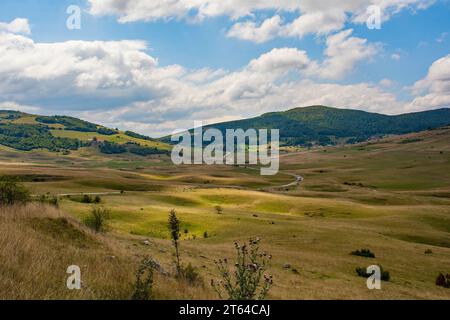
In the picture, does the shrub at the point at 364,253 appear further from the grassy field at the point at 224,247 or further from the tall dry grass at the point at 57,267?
the tall dry grass at the point at 57,267

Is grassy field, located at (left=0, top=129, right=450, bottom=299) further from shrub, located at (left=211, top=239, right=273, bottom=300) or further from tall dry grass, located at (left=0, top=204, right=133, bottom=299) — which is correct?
shrub, located at (left=211, top=239, right=273, bottom=300)

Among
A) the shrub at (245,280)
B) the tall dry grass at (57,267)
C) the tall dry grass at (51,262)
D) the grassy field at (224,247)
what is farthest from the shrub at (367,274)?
the tall dry grass at (51,262)

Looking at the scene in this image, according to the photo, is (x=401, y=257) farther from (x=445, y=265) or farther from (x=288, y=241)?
(x=288, y=241)

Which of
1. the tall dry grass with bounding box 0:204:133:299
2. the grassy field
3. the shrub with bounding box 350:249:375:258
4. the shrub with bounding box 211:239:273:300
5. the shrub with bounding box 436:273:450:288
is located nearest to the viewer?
the tall dry grass with bounding box 0:204:133:299

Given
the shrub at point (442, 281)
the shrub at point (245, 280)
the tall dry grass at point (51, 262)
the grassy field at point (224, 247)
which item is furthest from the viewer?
the shrub at point (442, 281)

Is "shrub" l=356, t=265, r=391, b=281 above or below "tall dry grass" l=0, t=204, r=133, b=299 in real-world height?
below

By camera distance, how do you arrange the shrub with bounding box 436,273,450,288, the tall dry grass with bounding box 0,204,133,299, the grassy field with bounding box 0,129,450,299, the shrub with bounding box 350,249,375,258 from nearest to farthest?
the tall dry grass with bounding box 0,204,133,299 < the grassy field with bounding box 0,129,450,299 < the shrub with bounding box 436,273,450,288 < the shrub with bounding box 350,249,375,258

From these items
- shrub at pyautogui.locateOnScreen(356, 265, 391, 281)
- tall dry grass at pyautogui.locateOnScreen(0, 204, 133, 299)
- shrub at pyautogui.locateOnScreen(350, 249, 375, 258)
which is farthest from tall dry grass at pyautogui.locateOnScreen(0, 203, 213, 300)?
shrub at pyautogui.locateOnScreen(350, 249, 375, 258)

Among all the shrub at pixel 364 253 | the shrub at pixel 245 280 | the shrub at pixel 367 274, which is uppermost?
the shrub at pixel 245 280

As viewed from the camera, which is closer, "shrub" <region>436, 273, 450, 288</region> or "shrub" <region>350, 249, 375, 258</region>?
"shrub" <region>436, 273, 450, 288</region>

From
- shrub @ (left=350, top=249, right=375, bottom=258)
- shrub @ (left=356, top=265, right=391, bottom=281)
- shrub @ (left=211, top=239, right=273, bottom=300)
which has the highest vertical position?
shrub @ (left=211, top=239, right=273, bottom=300)

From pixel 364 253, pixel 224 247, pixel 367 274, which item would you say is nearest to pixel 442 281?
pixel 367 274

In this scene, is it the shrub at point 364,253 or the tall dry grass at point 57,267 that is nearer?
the tall dry grass at point 57,267
